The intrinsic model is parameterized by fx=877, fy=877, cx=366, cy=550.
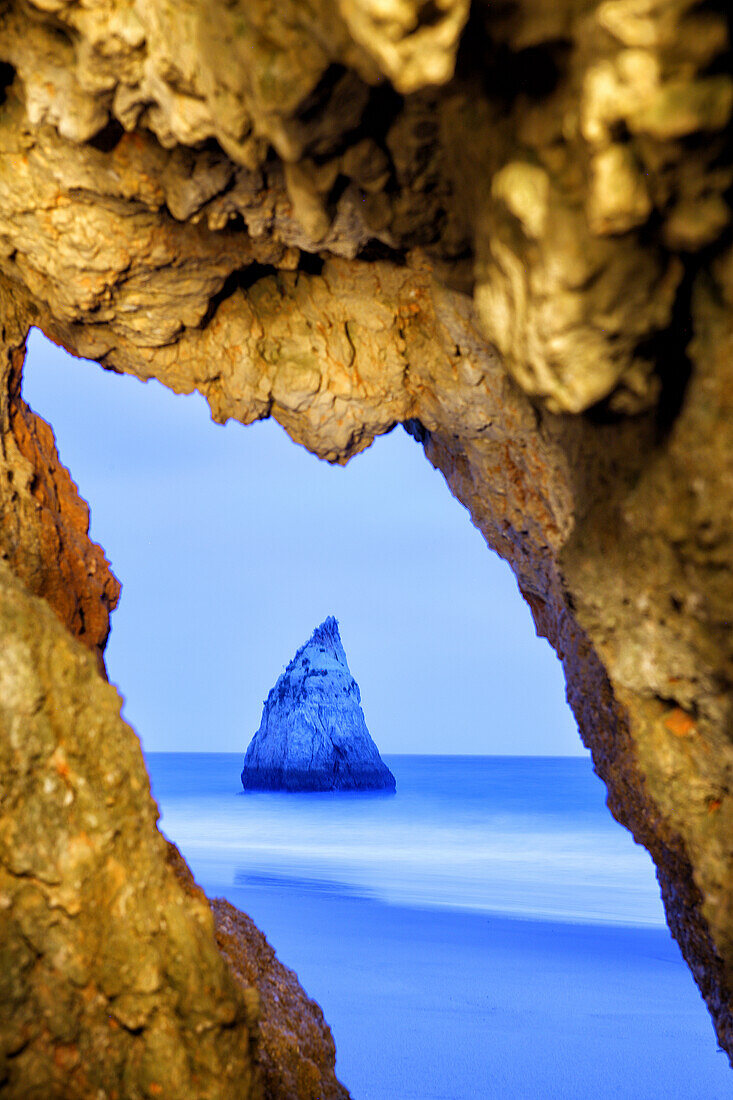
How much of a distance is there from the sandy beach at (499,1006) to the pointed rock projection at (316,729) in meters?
13.0

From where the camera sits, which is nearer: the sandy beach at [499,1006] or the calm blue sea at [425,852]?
the sandy beach at [499,1006]

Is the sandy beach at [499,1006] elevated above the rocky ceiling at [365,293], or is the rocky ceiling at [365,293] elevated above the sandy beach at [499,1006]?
the rocky ceiling at [365,293]

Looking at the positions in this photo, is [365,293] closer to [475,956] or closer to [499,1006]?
[499,1006]

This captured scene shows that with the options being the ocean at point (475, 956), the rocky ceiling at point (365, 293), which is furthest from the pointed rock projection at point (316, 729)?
the rocky ceiling at point (365, 293)

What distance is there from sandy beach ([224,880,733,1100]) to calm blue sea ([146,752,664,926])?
166cm

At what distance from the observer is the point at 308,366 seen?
504 cm

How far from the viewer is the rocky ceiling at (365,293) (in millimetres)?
2340

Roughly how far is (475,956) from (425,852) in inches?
363

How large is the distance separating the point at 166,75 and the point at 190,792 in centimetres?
3193

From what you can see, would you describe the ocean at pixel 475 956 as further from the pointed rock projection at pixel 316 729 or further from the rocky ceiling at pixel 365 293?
the pointed rock projection at pixel 316 729

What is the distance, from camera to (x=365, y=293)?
4.77 metres

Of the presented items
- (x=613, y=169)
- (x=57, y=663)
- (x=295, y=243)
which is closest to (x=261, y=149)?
(x=295, y=243)

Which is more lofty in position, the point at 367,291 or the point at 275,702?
the point at 367,291

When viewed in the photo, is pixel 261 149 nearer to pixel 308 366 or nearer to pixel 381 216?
pixel 381 216
